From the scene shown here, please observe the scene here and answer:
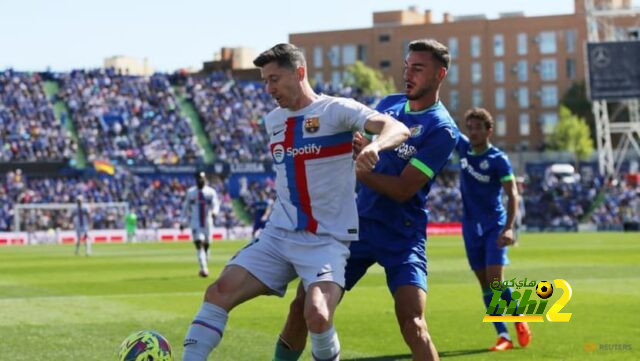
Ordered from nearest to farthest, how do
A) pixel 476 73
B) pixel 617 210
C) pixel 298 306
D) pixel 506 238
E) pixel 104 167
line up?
pixel 298 306, pixel 506 238, pixel 104 167, pixel 617 210, pixel 476 73

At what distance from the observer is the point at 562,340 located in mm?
13078

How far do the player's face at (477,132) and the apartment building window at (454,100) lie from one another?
120 m

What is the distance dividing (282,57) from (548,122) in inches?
4913

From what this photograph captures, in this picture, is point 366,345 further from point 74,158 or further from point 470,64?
point 470,64

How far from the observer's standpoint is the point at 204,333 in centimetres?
767

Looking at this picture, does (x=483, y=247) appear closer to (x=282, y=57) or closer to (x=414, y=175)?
(x=414, y=175)

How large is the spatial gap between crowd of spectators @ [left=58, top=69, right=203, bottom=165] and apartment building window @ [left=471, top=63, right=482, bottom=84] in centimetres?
6169

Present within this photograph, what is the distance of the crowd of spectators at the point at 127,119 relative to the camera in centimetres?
6781

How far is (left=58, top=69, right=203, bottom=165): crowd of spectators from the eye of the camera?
222 ft

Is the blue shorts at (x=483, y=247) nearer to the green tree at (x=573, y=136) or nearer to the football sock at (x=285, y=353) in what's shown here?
the football sock at (x=285, y=353)

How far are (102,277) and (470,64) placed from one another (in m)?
108

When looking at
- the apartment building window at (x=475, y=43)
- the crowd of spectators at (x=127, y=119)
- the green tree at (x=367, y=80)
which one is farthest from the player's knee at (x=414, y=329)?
the apartment building window at (x=475, y=43)

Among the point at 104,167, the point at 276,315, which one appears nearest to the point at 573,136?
the point at 104,167

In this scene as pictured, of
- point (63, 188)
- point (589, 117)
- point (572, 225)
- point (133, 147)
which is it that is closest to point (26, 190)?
point (63, 188)
